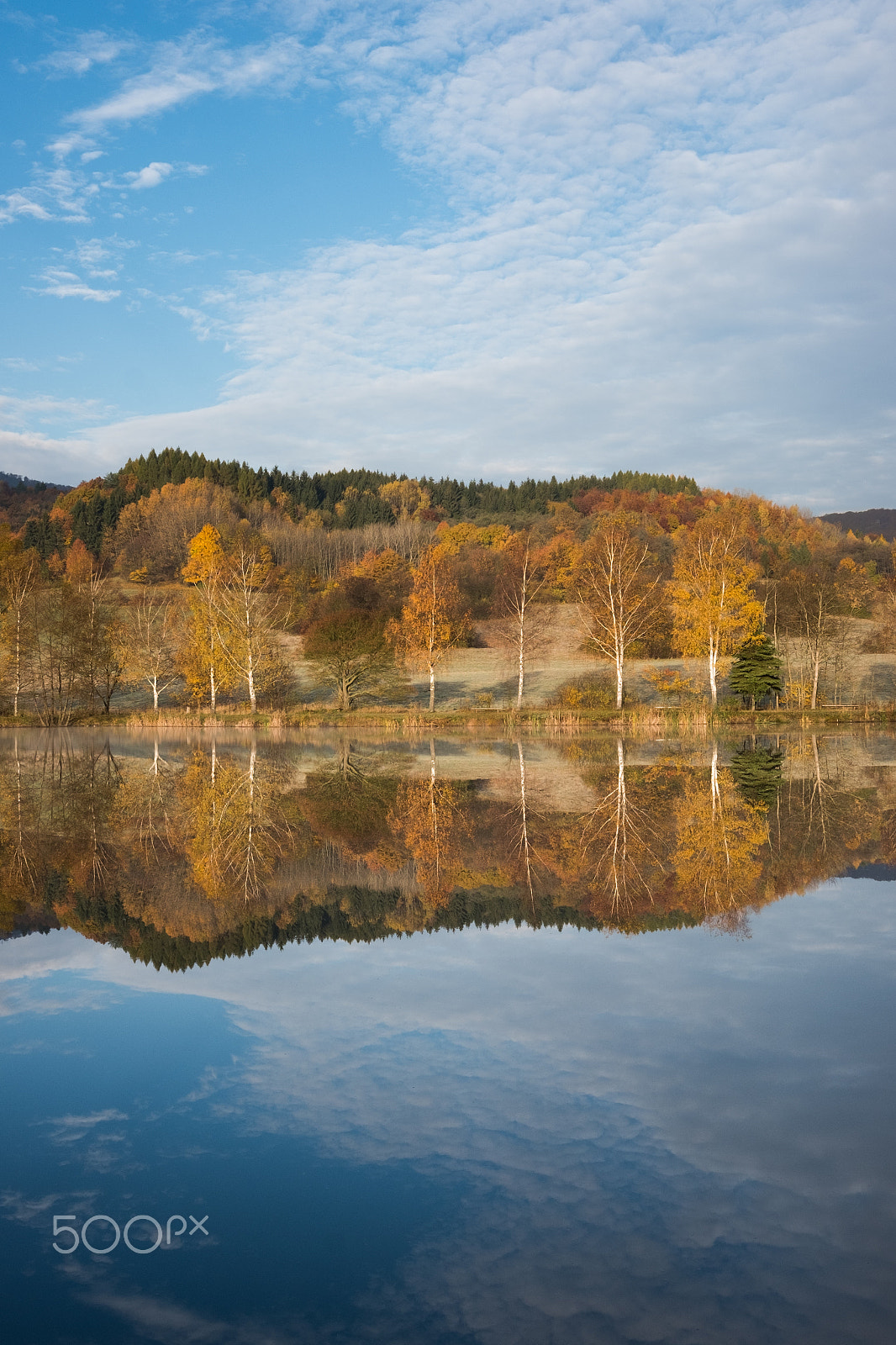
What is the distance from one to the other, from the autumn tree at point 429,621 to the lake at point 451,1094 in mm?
34207

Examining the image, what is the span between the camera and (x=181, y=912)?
8.17m

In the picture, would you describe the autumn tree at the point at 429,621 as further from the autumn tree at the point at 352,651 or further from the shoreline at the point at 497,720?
the shoreline at the point at 497,720

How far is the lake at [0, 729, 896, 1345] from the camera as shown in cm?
314

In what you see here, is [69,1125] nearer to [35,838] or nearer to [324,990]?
[324,990]

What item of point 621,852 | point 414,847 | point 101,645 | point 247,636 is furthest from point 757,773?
point 101,645

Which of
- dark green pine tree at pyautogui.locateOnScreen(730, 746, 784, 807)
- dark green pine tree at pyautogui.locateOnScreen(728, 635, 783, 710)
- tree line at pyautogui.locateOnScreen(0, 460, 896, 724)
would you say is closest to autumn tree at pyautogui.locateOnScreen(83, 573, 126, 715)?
tree line at pyautogui.locateOnScreen(0, 460, 896, 724)

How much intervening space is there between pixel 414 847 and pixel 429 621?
34.2 meters

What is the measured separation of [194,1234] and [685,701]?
143ft

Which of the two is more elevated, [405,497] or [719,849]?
[405,497]

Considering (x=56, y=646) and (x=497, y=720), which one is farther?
(x=56, y=646)

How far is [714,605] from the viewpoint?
39.6m

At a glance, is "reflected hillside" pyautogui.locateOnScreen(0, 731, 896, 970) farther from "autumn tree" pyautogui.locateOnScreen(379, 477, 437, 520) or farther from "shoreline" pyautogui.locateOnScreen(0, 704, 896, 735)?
"autumn tree" pyautogui.locateOnScreen(379, 477, 437, 520)

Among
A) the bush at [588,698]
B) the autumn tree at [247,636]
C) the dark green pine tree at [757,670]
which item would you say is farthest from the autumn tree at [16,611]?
the dark green pine tree at [757,670]

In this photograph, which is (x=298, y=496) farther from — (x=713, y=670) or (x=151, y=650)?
(x=713, y=670)
